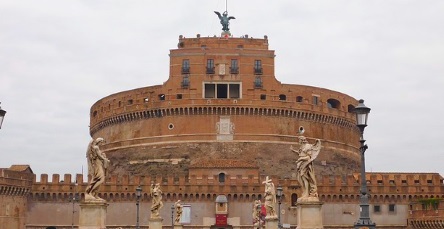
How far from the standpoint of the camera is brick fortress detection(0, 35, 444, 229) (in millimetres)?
58406

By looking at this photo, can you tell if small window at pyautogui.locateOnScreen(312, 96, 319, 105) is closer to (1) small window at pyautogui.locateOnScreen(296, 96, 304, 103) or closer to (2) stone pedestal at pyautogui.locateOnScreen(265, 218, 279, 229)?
(1) small window at pyautogui.locateOnScreen(296, 96, 304, 103)

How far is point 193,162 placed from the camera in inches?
2564

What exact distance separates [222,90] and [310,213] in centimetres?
5181

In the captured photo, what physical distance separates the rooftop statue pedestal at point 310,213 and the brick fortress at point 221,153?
1643 inches

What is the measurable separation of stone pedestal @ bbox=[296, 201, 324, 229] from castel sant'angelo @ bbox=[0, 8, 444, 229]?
137ft

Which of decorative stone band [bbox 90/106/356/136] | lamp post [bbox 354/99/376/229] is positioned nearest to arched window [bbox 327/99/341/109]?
decorative stone band [bbox 90/106/356/136]

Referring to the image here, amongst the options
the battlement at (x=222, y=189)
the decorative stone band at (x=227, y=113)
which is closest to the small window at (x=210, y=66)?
the decorative stone band at (x=227, y=113)

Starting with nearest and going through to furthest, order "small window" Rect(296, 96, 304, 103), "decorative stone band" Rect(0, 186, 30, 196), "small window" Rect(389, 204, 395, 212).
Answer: "decorative stone band" Rect(0, 186, 30, 196)
"small window" Rect(389, 204, 395, 212)
"small window" Rect(296, 96, 304, 103)

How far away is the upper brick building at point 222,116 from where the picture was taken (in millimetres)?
66000

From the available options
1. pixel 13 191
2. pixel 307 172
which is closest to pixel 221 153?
pixel 13 191

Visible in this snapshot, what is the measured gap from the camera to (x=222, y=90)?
6788 cm

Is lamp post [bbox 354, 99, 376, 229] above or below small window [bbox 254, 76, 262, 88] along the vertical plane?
below

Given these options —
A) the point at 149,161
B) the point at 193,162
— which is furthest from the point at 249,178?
the point at 149,161

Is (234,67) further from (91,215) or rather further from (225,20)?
(91,215)
